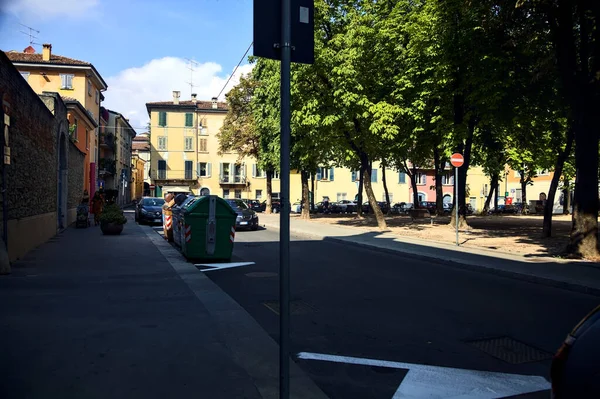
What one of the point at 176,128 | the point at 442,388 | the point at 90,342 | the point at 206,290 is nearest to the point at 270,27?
the point at 442,388

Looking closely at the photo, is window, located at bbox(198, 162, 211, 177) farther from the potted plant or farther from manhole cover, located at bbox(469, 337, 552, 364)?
manhole cover, located at bbox(469, 337, 552, 364)

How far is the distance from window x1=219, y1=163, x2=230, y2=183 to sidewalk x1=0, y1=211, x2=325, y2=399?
5415 cm

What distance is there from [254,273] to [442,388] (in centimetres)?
642

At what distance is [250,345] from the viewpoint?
5.04 metres

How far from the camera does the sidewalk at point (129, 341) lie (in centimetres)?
387

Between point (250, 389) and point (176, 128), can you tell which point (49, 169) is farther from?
point (176, 128)

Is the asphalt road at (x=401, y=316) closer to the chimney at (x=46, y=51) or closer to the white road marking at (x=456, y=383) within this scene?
the white road marking at (x=456, y=383)

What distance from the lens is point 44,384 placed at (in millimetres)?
3846

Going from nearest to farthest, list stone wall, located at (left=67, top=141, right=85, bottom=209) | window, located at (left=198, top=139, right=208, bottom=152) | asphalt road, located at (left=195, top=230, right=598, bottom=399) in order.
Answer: asphalt road, located at (left=195, top=230, right=598, bottom=399) < stone wall, located at (left=67, top=141, right=85, bottom=209) < window, located at (left=198, top=139, right=208, bottom=152)

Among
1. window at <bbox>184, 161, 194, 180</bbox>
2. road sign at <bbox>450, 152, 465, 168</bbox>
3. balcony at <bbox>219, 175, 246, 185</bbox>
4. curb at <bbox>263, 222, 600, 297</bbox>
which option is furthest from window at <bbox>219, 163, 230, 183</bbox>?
road sign at <bbox>450, 152, 465, 168</bbox>

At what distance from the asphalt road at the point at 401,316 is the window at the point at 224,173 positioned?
52.4m

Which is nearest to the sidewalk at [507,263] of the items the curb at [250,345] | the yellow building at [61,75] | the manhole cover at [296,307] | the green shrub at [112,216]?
the manhole cover at [296,307]

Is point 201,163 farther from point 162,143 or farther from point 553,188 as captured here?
point 553,188

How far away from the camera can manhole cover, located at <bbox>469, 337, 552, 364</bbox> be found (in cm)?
496
